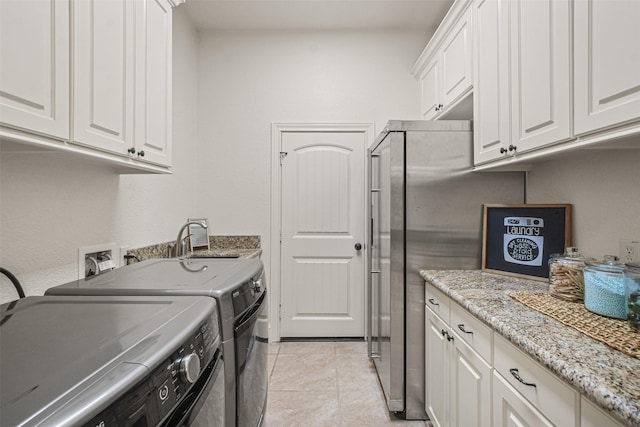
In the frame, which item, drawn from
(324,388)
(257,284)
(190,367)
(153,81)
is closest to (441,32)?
(153,81)

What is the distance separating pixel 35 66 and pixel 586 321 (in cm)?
182

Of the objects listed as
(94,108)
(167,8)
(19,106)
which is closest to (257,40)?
(167,8)

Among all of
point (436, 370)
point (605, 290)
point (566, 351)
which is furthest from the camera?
point (436, 370)

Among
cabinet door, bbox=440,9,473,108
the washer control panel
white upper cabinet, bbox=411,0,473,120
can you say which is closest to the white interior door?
white upper cabinet, bbox=411,0,473,120

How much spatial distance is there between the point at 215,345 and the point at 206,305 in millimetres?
116

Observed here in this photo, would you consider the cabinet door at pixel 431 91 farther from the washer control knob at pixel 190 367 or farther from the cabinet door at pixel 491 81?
the washer control knob at pixel 190 367

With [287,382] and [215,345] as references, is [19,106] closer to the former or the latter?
[215,345]

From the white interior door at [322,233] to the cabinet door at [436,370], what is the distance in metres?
1.23

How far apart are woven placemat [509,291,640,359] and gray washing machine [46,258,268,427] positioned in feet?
3.51

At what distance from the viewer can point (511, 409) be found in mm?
1009

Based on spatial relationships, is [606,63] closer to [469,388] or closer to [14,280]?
[469,388]

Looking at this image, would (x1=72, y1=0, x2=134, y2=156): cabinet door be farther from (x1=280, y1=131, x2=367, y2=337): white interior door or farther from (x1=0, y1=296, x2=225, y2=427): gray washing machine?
(x1=280, y1=131, x2=367, y2=337): white interior door

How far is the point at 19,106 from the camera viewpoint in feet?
2.71

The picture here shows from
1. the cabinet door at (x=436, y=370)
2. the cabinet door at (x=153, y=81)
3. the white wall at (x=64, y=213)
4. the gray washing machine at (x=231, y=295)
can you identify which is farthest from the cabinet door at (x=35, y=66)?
the cabinet door at (x=436, y=370)
